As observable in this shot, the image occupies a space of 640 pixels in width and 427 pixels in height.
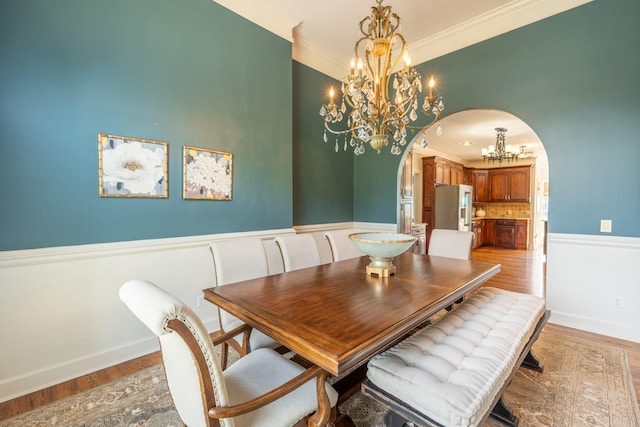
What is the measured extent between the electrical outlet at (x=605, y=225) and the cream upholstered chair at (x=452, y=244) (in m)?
1.14

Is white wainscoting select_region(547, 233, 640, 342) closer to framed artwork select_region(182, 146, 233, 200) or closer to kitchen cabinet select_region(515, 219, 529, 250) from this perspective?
framed artwork select_region(182, 146, 233, 200)

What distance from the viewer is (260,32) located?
9.93ft

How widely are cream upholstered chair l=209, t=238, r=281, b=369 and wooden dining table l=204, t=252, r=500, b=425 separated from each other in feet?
0.80

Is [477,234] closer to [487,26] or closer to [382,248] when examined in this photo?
[487,26]

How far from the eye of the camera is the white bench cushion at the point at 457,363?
40.6 inches

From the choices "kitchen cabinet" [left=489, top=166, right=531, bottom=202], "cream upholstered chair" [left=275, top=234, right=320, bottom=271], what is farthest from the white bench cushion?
"kitchen cabinet" [left=489, top=166, right=531, bottom=202]

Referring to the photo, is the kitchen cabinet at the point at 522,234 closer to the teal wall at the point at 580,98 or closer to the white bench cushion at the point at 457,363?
the teal wall at the point at 580,98

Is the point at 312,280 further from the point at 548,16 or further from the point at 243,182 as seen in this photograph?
the point at 548,16

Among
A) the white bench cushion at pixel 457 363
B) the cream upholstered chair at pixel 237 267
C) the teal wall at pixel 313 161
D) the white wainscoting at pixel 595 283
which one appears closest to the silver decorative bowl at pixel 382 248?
the white bench cushion at pixel 457 363

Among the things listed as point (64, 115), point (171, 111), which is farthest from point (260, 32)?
point (64, 115)

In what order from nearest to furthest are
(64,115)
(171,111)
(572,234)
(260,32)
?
(64,115) → (171,111) → (572,234) → (260,32)

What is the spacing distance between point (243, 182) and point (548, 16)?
3.58 m

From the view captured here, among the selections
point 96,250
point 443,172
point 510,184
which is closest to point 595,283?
point 96,250

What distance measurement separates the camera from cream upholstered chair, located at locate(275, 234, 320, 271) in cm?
232
